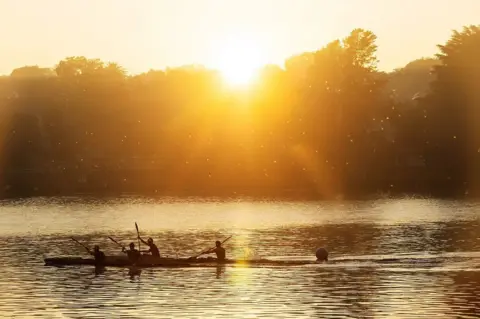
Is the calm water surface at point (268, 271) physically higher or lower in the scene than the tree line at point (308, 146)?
lower

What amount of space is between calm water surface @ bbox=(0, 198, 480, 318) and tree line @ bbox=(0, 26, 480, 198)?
43052 mm

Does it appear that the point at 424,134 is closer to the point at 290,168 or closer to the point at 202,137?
the point at 290,168

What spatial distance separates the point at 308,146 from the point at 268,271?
106 meters

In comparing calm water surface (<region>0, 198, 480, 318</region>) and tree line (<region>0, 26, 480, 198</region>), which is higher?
tree line (<region>0, 26, 480, 198</region>)

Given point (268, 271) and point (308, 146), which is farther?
point (308, 146)

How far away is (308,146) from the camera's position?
560 feet

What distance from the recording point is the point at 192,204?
464ft

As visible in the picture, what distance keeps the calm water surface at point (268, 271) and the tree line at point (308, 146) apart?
43052 millimetres

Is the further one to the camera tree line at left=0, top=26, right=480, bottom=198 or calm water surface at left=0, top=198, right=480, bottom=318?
tree line at left=0, top=26, right=480, bottom=198

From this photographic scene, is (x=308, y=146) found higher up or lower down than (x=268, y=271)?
higher up

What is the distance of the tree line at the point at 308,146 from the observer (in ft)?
531

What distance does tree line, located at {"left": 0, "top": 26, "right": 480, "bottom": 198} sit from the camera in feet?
531

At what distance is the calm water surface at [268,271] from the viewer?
5409cm

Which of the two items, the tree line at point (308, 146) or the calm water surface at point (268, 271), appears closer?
the calm water surface at point (268, 271)
